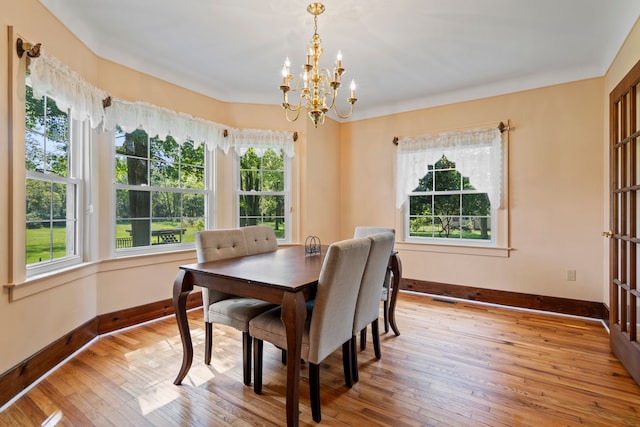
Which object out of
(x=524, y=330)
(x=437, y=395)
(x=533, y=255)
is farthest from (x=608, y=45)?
(x=437, y=395)

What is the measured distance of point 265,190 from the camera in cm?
411

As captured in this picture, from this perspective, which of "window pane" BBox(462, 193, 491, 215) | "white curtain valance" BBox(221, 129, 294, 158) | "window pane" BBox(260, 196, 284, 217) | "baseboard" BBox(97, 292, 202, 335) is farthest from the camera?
"window pane" BBox(260, 196, 284, 217)

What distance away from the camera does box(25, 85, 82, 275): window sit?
2152 millimetres

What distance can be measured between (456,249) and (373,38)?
2.57 meters

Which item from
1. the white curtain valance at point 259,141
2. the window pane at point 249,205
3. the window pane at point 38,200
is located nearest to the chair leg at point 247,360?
the window pane at point 38,200

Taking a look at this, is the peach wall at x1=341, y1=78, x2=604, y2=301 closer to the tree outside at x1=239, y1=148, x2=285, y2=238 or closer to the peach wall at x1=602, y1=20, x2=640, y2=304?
the peach wall at x1=602, y1=20, x2=640, y2=304

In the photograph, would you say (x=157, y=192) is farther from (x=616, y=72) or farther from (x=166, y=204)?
(x=616, y=72)

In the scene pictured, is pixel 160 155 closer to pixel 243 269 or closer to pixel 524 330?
pixel 243 269

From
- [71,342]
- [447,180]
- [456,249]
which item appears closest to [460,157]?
[447,180]

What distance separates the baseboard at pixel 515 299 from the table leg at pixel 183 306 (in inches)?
116

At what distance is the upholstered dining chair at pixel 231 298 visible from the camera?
2.04m

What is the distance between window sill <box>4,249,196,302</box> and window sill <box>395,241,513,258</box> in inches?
105

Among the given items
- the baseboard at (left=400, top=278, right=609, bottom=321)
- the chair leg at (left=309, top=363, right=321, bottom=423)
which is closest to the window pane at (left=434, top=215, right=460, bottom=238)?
the baseboard at (left=400, top=278, right=609, bottom=321)

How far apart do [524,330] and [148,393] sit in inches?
122
